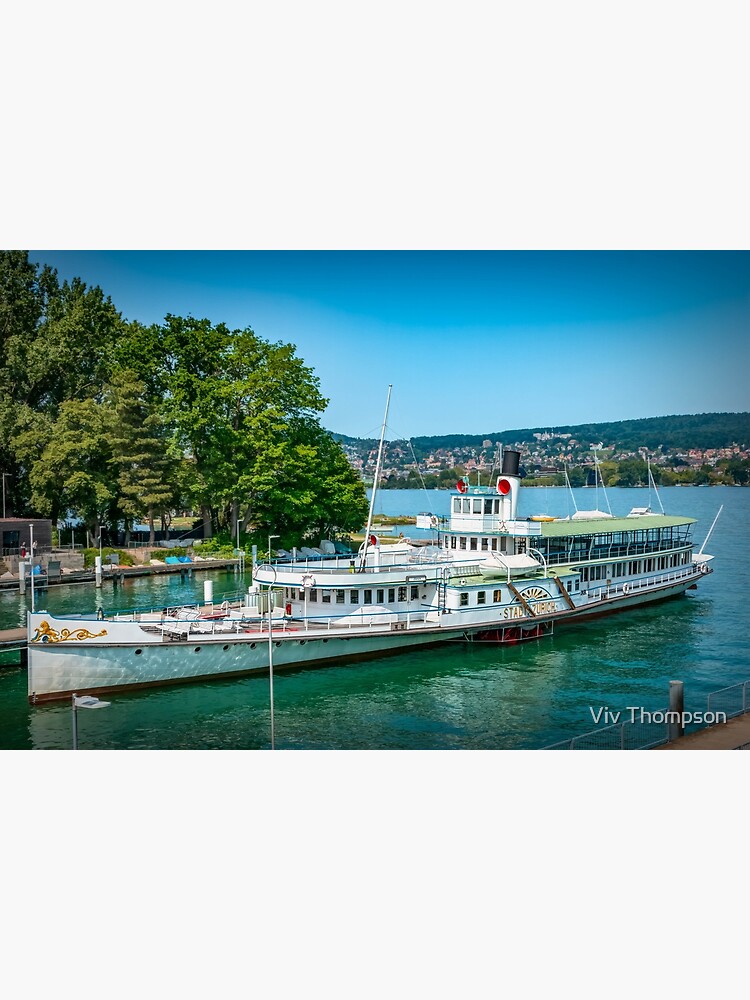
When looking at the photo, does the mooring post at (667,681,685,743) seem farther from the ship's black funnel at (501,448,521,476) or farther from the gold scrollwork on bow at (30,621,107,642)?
the ship's black funnel at (501,448,521,476)

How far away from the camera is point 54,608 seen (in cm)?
3309

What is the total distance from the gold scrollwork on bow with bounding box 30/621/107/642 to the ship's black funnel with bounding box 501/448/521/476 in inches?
557

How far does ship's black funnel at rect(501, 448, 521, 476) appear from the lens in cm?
2922

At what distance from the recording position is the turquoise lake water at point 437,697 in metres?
18.0

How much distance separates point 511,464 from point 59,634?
15269 mm

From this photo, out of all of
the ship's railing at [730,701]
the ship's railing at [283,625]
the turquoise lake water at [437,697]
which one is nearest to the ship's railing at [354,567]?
the ship's railing at [283,625]

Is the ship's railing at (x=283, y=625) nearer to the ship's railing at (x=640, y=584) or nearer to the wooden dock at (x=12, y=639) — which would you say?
the wooden dock at (x=12, y=639)

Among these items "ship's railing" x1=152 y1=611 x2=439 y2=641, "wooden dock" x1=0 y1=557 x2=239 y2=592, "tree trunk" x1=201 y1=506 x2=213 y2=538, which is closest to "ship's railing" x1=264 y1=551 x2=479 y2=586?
"ship's railing" x1=152 y1=611 x2=439 y2=641

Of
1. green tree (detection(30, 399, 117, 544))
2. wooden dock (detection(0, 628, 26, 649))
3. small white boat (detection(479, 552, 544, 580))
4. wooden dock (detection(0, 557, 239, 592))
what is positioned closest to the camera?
wooden dock (detection(0, 628, 26, 649))

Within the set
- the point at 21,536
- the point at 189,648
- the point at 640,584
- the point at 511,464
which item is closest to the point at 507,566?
the point at 511,464

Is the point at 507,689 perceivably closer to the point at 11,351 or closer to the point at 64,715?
the point at 64,715

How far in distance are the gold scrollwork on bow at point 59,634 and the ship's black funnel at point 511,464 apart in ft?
46.4

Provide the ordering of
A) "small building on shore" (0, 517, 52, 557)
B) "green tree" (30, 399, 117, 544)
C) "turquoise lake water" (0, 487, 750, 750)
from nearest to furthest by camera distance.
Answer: "turquoise lake water" (0, 487, 750, 750) → "small building on shore" (0, 517, 52, 557) → "green tree" (30, 399, 117, 544)

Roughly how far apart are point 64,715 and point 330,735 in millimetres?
6242
